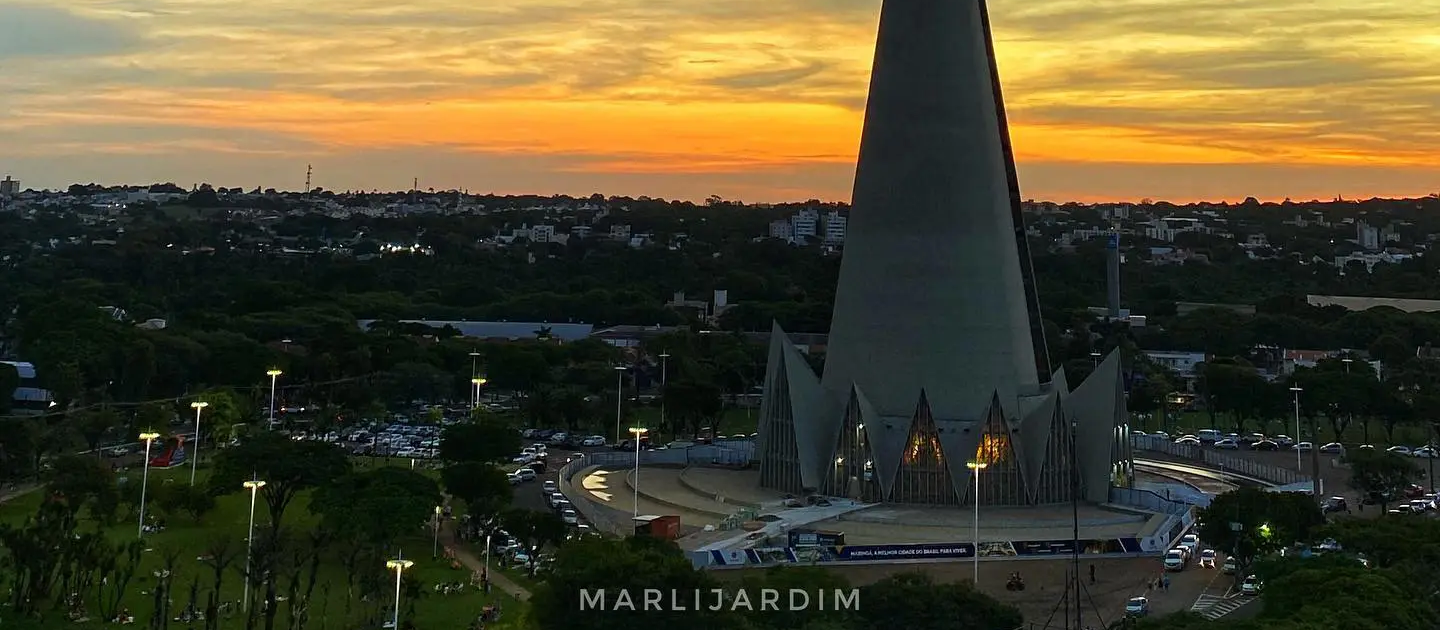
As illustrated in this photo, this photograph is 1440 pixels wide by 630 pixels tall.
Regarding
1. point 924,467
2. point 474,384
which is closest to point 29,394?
point 474,384

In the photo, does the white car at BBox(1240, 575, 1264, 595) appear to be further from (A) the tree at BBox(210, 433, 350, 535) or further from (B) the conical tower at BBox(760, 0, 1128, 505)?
(A) the tree at BBox(210, 433, 350, 535)

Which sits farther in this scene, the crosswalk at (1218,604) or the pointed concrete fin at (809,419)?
the pointed concrete fin at (809,419)

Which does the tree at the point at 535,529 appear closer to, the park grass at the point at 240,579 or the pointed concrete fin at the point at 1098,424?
the park grass at the point at 240,579

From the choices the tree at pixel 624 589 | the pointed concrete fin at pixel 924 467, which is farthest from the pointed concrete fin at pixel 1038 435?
the tree at pixel 624 589

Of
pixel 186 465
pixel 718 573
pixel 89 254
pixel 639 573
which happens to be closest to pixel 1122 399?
pixel 718 573

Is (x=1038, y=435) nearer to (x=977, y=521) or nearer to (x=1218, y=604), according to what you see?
(x=977, y=521)

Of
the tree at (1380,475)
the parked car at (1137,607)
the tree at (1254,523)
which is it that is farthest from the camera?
the tree at (1380,475)

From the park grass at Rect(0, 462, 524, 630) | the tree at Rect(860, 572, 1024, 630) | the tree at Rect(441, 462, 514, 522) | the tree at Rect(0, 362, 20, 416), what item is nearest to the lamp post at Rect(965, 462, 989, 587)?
the tree at Rect(860, 572, 1024, 630)
